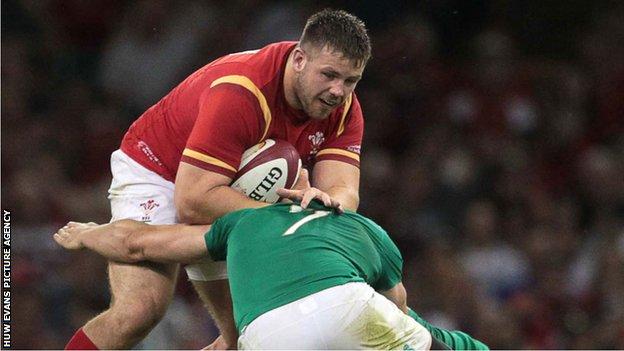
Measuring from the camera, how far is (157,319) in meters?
4.29

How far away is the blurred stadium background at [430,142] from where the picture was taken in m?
6.83

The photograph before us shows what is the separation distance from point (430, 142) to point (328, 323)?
482 centimetres

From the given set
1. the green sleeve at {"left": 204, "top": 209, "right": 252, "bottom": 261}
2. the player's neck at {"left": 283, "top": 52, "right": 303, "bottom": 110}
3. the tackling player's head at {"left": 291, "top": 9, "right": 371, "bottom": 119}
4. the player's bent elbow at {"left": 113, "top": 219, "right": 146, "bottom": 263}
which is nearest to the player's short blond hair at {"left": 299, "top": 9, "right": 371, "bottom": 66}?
the tackling player's head at {"left": 291, "top": 9, "right": 371, "bottom": 119}

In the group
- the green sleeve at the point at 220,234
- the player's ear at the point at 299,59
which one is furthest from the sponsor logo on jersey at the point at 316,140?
the green sleeve at the point at 220,234

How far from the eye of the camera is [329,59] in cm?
396

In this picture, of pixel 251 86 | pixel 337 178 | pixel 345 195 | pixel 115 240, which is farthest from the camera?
pixel 337 178

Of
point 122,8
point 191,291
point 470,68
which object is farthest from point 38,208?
point 470,68

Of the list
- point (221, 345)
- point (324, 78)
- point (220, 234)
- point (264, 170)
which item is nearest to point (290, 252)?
point (220, 234)

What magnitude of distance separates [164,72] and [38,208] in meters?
1.33

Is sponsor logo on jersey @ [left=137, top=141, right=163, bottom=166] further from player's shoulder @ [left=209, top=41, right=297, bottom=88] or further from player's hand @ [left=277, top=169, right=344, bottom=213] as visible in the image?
player's hand @ [left=277, top=169, right=344, bottom=213]

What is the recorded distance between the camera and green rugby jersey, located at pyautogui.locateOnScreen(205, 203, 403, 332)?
3412mm

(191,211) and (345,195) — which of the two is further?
(345,195)

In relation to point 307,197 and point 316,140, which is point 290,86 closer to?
point 316,140

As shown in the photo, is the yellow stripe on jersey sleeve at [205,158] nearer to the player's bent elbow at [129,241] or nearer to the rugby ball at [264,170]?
the rugby ball at [264,170]
